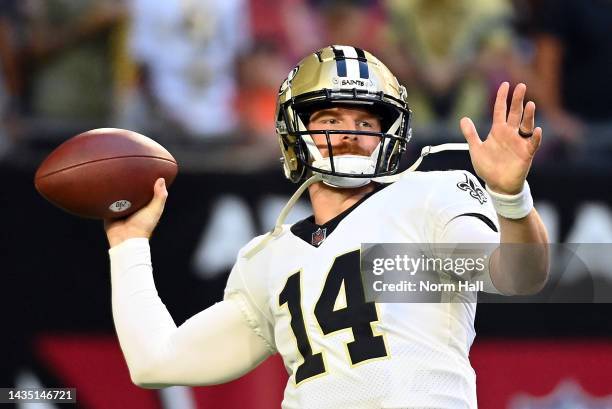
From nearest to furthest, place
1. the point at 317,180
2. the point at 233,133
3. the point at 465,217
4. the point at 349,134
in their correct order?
1. the point at 465,217
2. the point at 349,134
3. the point at 317,180
4. the point at 233,133

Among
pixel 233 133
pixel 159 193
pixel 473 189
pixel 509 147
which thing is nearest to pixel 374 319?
pixel 473 189

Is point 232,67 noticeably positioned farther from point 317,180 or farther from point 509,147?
point 509,147

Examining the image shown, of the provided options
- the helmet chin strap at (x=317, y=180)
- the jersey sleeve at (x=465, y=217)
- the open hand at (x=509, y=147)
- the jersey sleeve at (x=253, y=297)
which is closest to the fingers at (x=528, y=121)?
the open hand at (x=509, y=147)

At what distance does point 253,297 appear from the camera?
3336 mm

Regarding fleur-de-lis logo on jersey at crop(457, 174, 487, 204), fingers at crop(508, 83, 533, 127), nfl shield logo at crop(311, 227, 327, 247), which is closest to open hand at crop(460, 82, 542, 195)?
fingers at crop(508, 83, 533, 127)

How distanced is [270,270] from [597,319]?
267 cm

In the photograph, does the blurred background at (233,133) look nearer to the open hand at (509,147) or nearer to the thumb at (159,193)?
the thumb at (159,193)

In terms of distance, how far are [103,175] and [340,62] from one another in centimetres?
75

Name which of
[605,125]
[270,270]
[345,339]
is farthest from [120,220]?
[605,125]

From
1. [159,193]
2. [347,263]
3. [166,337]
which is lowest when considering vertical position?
[166,337]

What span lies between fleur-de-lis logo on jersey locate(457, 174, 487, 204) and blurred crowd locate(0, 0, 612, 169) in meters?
2.39

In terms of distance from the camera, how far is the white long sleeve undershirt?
3277 mm

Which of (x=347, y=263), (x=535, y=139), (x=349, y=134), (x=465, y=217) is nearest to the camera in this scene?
(x=535, y=139)

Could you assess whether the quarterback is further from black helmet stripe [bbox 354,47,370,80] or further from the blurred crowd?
the blurred crowd
